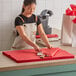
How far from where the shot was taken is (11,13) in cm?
239

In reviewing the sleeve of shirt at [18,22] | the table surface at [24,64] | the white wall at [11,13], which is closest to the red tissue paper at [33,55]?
the table surface at [24,64]

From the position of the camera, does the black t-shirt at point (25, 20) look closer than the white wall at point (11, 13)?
Yes

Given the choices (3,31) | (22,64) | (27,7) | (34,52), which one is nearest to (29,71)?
(22,64)

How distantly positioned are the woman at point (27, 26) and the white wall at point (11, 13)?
408mm

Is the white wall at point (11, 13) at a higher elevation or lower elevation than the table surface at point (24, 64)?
higher

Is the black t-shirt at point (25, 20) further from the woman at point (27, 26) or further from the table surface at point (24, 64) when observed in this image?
the table surface at point (24, 64)

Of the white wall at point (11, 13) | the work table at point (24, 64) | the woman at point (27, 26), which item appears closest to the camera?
the work table at point (24, 64)

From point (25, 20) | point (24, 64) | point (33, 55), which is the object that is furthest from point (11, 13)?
point (24, 64)

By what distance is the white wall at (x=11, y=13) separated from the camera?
236cm

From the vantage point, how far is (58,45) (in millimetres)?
2096

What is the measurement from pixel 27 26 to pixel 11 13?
18.8 inches

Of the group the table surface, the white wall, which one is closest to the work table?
the table surface

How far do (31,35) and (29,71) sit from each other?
404 millimetres

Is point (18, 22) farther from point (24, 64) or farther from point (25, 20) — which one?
point (24, 64)
